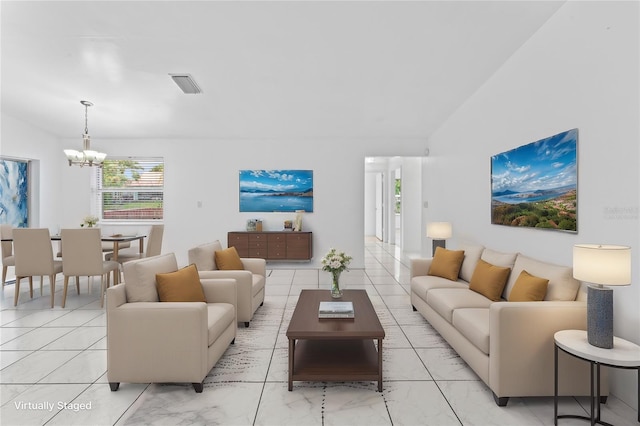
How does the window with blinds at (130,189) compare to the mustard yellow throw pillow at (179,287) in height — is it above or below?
above

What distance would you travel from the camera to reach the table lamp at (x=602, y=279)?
6.16 feet

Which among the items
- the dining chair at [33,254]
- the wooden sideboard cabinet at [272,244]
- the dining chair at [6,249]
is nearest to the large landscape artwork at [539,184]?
the wooden sideboard cabinet at [272,244]

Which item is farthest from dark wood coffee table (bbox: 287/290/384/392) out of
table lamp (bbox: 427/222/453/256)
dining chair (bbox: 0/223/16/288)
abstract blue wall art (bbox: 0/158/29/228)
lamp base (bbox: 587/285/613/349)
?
abstract blue wall art (bbox: 0/158/29/228)

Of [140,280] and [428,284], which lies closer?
[140,280]

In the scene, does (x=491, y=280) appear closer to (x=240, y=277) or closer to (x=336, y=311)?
(x=336, y=311)

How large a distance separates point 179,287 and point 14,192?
5.41 metres

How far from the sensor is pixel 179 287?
2.70 m

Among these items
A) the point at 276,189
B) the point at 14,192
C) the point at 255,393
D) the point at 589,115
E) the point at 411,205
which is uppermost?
the point at 589,115

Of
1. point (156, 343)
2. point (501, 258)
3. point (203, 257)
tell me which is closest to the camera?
point (156, 343)

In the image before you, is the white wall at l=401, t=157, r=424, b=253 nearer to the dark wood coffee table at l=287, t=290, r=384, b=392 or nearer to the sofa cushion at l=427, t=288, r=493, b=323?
the sofa cushion at l=427, t=288, r=493, b=323

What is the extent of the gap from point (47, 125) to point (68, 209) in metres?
1.73

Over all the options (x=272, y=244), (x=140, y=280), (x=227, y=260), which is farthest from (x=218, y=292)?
(x=272, y=244)

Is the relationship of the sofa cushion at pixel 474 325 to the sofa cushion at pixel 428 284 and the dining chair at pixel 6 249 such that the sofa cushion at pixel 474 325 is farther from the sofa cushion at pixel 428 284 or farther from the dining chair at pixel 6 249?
the dining chair at pixel 6 249

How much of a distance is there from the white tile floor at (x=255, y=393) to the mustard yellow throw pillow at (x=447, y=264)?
2.25ft
